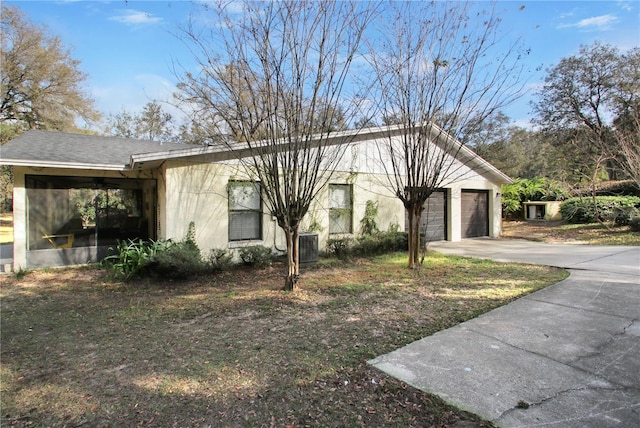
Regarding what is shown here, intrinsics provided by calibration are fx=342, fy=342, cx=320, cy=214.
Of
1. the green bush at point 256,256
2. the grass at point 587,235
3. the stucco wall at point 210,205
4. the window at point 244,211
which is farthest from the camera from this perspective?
the grass at point 587,235

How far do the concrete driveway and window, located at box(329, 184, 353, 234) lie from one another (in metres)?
5.96

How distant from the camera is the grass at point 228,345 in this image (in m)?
2.61

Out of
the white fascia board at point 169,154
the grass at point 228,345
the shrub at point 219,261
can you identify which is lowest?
the grass at point 228,345

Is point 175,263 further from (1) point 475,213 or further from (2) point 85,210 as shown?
(1) point 475,213

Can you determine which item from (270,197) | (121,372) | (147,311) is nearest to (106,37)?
(270,197)

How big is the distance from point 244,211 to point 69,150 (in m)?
4.46

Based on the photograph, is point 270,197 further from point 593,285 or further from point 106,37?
point 593,285

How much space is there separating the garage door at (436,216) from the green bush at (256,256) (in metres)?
6.75

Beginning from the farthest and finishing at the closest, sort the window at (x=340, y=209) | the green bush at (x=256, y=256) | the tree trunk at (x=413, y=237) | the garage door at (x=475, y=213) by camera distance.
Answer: the garage door at (x=475, y=213)
the window at (x=340, y=209)
the green bush at (x=256, y=256)
the tree trunk at (x=413, y=237)

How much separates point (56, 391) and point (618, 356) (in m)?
5.22

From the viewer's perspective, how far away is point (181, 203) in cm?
814

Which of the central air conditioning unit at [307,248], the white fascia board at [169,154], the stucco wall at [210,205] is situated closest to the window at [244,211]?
the stucco wall at [210,205]

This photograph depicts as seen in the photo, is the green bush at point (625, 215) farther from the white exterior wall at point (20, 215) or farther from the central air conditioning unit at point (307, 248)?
the white exterior wall at point (20, 215)

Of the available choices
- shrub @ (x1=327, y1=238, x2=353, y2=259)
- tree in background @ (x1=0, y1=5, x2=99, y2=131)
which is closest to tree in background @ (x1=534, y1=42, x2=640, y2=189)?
shrub @ (x1=327, y1=238, x2=353, y2=259)
